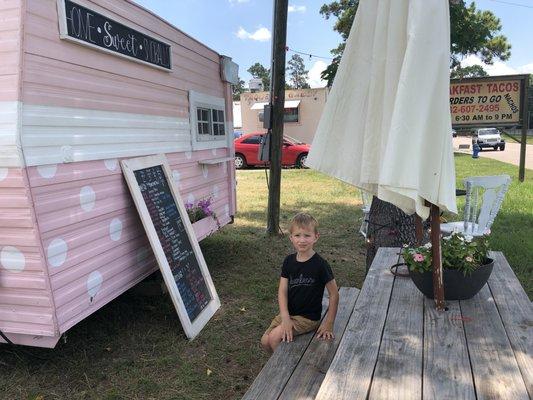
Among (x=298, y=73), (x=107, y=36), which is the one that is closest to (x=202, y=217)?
(x=107, y=36)

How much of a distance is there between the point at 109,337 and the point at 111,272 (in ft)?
1.99

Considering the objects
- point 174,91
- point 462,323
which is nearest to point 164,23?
point 174,91

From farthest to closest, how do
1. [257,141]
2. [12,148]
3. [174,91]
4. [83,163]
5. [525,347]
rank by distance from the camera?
1. [257,141]
2. [174,91]
3. [83,163]
4. [12,148]
5. [525,347]

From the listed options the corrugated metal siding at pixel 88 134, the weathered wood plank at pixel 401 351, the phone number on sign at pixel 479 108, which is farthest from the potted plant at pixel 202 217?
the phone number on sign at pixel 479 108

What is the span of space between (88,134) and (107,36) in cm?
75

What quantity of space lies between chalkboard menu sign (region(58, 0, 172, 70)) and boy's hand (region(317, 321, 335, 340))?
2349 mm

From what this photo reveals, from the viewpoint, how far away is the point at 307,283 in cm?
265

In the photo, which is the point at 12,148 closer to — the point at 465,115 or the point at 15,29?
the point at 15,29

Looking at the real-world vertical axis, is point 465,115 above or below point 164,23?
below

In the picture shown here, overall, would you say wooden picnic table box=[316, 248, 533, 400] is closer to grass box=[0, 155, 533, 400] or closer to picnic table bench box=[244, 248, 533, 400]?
picnic table bench box=[244, 248, 533, 400]

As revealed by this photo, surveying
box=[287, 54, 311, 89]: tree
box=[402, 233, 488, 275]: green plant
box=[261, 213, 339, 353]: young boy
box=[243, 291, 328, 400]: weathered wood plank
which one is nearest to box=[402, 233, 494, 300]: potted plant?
box=[402, 233, 488, 275]: green plant

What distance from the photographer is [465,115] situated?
977 centimetres

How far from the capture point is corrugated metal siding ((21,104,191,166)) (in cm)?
265

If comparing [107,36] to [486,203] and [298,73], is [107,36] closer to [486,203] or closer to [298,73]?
[486,203]
